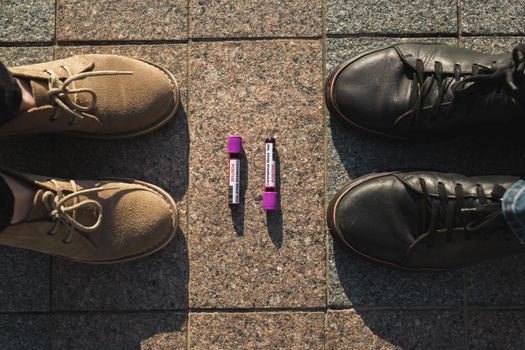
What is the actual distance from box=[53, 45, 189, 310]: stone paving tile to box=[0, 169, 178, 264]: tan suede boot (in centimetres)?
8

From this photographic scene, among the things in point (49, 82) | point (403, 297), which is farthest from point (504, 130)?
point (49, 82)

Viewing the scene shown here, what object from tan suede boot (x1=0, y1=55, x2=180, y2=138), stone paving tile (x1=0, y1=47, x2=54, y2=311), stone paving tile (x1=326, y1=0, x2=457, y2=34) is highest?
stone paving tile (x1=326, y1=0, x2=457, y2=34)

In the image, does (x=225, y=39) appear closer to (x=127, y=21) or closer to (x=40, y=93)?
(x=127, y=21)

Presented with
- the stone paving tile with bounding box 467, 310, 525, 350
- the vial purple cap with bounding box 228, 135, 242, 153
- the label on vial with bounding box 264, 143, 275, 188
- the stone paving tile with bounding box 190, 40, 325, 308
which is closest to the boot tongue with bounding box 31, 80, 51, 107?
the stone paving tile with bounding box 190, 40, 325, 308

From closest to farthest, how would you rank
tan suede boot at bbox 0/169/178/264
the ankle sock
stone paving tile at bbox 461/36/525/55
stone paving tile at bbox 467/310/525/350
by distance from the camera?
the ankle sock
tan suede boot at bbox 0/169/178/264
stone paving tile at bbox 467/310/525/350
stone paving tile at bbox 461/36/525/55

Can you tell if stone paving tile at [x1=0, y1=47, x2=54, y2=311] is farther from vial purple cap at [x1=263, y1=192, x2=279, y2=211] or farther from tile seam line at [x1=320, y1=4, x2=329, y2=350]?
tile seam line at [x1=320, y1=4, x2=329, y2=350]

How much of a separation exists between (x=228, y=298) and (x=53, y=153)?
974 mm

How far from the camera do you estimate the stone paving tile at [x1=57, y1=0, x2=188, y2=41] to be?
222 centimetres

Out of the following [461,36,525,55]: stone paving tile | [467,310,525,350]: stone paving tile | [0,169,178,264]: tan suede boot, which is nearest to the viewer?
[0,169,178,264]: tan suede boot

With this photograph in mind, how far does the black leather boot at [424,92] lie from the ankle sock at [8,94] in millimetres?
1181

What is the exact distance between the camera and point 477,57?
2.01m

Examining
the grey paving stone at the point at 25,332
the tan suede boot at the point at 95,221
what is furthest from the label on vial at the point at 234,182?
the grey paving stone at the point at 25,332

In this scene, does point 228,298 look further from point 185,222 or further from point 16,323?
point 16,323

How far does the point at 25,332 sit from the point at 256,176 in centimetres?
117
